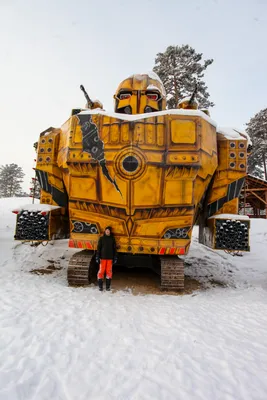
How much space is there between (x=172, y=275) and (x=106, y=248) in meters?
1.45

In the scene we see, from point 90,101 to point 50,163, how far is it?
209 centimetres

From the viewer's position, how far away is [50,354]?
2209 mm

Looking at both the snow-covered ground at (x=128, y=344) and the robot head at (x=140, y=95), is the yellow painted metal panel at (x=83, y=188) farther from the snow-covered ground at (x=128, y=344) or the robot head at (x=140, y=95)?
the robot head at (x=140, y=95)

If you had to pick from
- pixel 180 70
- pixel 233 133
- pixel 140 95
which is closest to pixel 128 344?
pixel 233 133

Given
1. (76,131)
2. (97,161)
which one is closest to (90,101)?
(76,131)

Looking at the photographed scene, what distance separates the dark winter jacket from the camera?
4895 millimetres

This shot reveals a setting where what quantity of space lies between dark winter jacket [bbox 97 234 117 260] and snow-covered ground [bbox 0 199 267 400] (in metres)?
0.68

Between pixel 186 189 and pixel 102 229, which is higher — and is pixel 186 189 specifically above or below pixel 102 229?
above

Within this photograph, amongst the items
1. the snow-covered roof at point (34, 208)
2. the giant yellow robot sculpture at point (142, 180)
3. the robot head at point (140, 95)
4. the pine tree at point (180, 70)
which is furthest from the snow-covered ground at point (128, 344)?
the pine tree at point (180, 70)

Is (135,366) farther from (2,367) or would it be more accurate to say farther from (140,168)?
(140,168)

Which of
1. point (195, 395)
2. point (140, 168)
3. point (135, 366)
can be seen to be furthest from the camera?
point (140, 168)

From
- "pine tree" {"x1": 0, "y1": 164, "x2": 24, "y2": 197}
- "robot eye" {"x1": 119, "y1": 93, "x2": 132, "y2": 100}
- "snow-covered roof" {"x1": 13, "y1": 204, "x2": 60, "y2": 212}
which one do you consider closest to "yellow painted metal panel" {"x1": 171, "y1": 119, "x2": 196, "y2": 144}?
"robot eye" {"x1": 119, "y1": 93, "x2": 132, "y2": 100}

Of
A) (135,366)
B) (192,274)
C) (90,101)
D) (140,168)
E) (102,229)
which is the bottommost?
(192,274)

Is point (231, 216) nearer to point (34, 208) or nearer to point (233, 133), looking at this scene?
point (233, 133)
